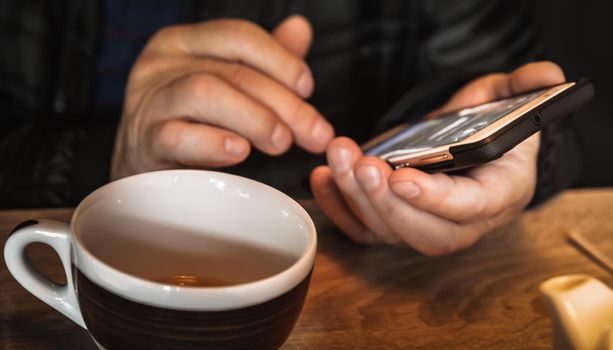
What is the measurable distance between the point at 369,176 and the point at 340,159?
0.10ft

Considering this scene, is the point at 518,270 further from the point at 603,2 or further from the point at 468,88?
the point at 603,2

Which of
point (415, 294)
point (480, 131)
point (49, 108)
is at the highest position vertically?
point (480, 131)

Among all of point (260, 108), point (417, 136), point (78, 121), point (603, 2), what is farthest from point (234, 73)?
point (603, 2)

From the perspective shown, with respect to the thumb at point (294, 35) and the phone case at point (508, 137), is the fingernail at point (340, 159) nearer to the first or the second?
the phone case at point (508, 137)

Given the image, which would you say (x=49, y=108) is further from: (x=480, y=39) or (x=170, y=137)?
(x=480, y=39)

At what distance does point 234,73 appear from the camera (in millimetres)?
558

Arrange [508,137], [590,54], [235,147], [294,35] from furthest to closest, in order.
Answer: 1. [590,54]
2. [294,35]
3. [235,147]
4. [508,137]

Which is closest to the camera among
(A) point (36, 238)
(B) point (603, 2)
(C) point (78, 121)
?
(A) point (36, 238)

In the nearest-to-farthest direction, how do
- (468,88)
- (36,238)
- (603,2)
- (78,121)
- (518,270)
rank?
1. (36,238)
2. (518,270)
3. (468,88)
4. (78,121)
5. (603,2)

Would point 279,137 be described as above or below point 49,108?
above

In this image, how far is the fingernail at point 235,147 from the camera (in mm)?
500

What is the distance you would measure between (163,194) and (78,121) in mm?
436

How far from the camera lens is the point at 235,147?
0.50 m

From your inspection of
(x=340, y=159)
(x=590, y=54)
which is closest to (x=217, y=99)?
(x=340, y=159)
